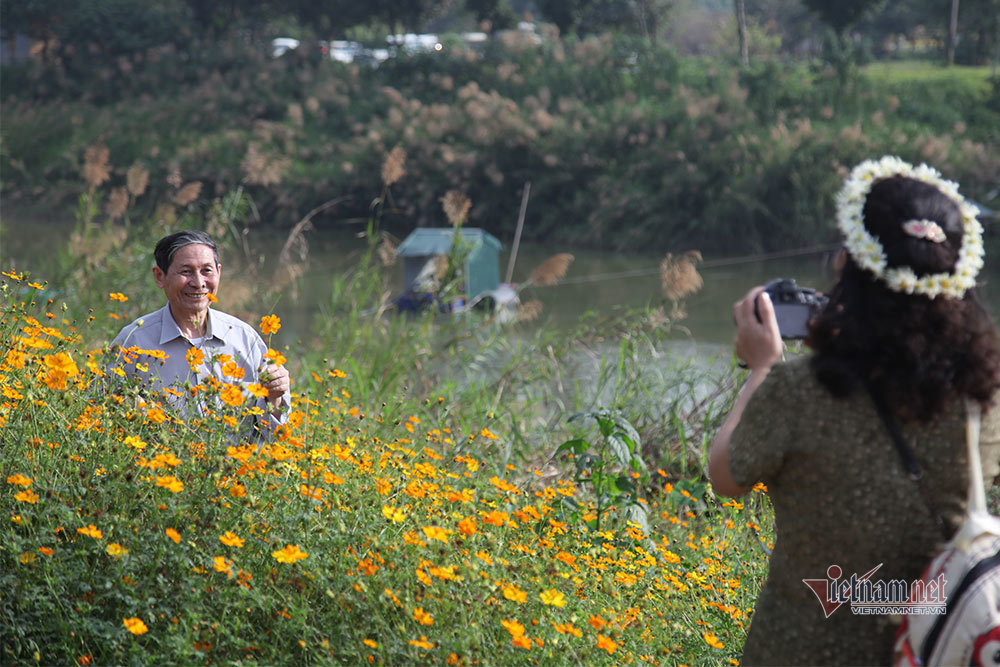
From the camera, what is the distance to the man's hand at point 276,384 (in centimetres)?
277

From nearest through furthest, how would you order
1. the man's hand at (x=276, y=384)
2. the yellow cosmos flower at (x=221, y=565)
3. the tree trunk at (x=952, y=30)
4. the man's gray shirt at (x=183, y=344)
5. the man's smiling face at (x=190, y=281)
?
the yellow cosmos flower at (x=221, y=565) < the man's hand at (x=276, y=384) < the man's gray shirt at (x=183, y=344) < the man's smiling face at (x=190, y=281) < the tree trunk at (x=952, y=30)

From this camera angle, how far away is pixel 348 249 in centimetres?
1822

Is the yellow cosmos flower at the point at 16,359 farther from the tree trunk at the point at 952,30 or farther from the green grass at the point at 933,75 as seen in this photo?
the tree trunk at the point at 952,30

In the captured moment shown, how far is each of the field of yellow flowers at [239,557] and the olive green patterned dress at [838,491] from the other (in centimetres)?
44

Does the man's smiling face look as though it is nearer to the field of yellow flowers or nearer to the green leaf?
the field of yellow flowers

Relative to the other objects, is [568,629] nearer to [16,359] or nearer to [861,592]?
[861,592]

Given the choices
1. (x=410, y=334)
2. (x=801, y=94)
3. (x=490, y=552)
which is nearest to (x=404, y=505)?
(x=490, y=552)

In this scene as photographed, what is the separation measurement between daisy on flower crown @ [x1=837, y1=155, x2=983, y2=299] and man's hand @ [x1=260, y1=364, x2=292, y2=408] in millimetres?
1408

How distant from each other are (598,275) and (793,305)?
13935 millimetres

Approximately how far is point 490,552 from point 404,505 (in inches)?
9.3

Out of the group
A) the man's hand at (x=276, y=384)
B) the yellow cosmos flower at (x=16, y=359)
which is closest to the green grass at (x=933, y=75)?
the man's hand at (x=276, y=384)

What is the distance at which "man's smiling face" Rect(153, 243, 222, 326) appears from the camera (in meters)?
3.29

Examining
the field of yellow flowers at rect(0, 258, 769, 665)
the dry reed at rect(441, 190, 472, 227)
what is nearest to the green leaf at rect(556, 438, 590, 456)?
the field of yellow flowers at rect(0, 258, 769, 665)

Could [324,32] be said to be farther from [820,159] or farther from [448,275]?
[448,275]
